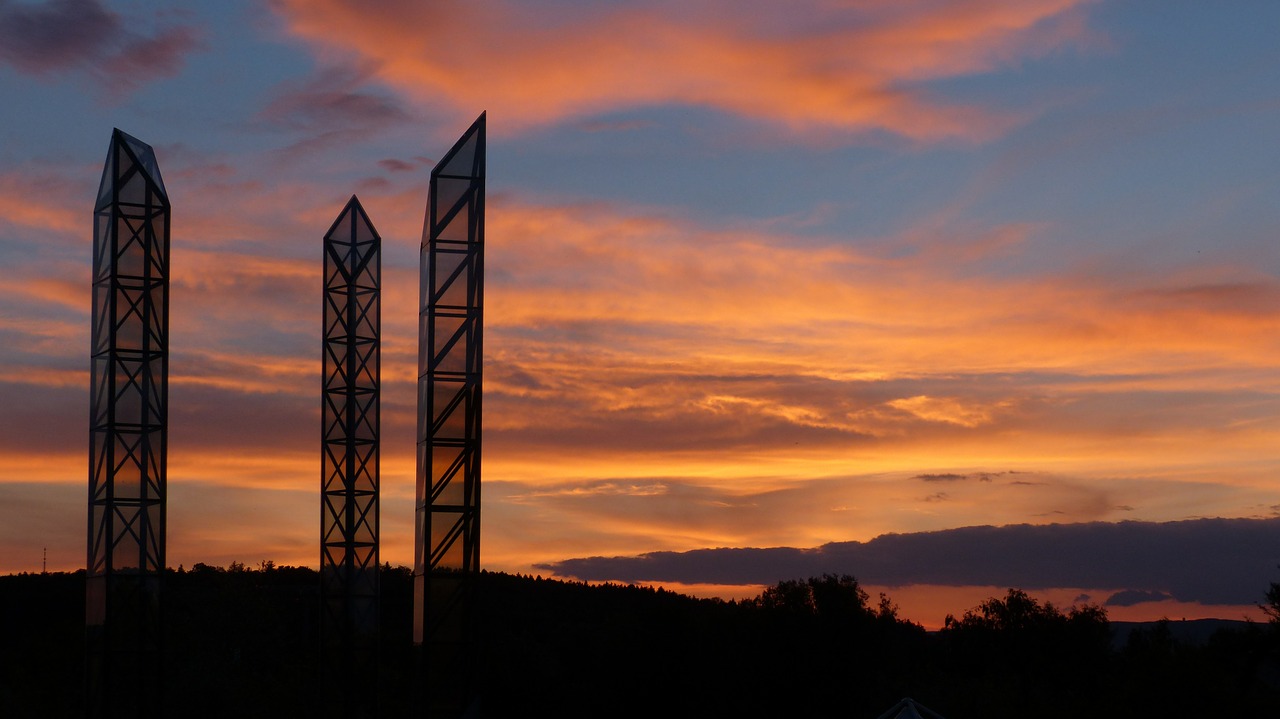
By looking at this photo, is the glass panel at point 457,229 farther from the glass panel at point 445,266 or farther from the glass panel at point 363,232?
the glass panel at point 363,232

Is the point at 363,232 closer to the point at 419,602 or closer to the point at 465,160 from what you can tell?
the point at 465,160

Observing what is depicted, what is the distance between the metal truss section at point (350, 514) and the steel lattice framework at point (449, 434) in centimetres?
549

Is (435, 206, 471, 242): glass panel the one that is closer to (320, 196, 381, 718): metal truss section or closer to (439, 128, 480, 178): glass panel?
(439, 128, 480, 178): glass panel

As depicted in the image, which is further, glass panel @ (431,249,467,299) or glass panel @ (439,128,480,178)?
glass panel @ (439,128,480,178)

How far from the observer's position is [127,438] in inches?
1110

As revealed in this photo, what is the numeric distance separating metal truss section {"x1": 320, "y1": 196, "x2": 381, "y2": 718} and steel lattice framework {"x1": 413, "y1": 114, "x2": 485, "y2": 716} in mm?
5490

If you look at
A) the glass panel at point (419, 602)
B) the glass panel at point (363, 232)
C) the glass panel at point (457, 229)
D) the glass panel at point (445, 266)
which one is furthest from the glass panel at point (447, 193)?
the glass panel at point (419, 602)

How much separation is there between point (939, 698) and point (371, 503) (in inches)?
1129

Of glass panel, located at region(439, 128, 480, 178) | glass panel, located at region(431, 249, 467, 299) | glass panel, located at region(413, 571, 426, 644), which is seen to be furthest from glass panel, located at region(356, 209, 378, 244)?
glass panel, located at region(413, 571, 426, 644)

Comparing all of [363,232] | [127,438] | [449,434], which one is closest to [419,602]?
[449,434]

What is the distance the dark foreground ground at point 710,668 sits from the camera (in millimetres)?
40406

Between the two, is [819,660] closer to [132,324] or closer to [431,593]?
[431,593]

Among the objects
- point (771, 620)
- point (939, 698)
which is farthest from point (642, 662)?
point (939, 698)

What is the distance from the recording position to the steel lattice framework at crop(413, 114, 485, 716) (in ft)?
90.1
